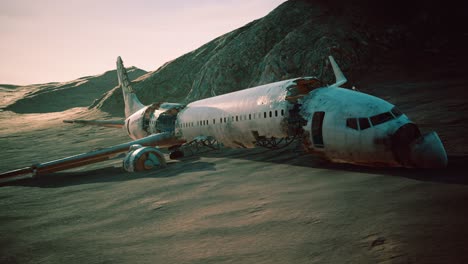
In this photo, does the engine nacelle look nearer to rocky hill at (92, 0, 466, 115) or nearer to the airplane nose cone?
the airplane nose cone

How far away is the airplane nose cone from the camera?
8227 millimetres

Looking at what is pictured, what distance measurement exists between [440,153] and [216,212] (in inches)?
249

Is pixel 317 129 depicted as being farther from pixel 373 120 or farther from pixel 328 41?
pixel 328 41

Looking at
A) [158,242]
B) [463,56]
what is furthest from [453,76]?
[158,242]

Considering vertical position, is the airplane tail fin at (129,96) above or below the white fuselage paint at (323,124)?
above

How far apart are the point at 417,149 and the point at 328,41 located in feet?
83.1

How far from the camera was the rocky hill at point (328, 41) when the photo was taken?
30.6 metres

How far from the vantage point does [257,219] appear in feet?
19.5

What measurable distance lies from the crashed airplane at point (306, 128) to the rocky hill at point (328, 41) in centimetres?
1478

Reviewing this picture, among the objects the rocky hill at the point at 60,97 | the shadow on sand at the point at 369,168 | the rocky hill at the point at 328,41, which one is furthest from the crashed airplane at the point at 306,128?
the rocky hill at the point at 60,97

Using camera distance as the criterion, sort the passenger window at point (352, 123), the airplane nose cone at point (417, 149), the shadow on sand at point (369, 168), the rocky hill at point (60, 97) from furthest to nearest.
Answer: the rocky hill at point (60, 97), the passenger window at point (352, 123), the airplane nose cone at point (417, 149), the shadow on sand at point (369, 168)

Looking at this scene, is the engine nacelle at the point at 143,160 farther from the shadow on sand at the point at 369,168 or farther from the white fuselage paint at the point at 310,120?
the shadow on sand at the point at 369,168

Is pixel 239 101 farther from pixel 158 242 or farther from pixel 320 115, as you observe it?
pixel 158 242

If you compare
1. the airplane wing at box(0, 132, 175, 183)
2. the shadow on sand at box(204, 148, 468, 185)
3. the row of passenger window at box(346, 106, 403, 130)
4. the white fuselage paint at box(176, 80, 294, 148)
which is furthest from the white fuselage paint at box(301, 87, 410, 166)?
the airplane wing at box(0, 132, 175, 183)
